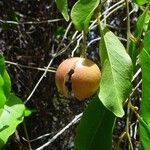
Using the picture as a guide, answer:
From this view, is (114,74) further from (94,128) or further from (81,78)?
(94,128)

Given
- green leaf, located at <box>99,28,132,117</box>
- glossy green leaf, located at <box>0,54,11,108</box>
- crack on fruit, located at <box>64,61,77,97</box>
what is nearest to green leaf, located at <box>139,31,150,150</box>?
green leaf, located at <box>99,28,132,117</box>

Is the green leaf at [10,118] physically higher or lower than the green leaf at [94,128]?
lower

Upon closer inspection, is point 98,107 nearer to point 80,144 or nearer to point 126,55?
point 80,144

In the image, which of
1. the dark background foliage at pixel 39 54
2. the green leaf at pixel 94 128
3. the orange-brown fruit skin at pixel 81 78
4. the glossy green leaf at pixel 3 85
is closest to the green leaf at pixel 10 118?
the glossy green leaf at pixel 3 85

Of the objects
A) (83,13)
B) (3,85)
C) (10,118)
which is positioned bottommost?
(10,118)

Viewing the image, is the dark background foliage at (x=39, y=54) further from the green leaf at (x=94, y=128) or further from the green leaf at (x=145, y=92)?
the green leaf at (x=145, y=92)

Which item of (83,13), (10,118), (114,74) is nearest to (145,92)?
(114,74)
